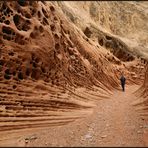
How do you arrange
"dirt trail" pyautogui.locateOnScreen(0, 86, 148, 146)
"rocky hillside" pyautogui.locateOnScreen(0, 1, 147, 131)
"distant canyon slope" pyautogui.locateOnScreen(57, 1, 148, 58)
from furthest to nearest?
1. "distant canyon slope" pyautogui.locateOnScreen(57, 1, 148, 58)
2. "rocky hillside" pyautogui.locateOnScreen(0, 1, 147, 131)
3. "dirt trail" pyautogui.locateOnScreen(0, 86, 148, 146)

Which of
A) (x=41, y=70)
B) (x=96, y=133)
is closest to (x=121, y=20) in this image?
(x=41, y=70)

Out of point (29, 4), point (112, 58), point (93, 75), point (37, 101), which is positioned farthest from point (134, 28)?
point (37, 101)

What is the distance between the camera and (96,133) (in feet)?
27.2

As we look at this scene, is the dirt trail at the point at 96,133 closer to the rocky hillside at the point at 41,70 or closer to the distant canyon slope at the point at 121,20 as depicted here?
the rocky hillside at the point at 41,70

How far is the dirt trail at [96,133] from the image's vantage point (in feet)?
24.9

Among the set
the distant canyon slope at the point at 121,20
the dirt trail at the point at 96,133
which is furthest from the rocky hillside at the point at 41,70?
the distant canyon slope at the point at 121,20

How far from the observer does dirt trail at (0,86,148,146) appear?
7.60 m

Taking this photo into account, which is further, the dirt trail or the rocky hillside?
the rocky hillside

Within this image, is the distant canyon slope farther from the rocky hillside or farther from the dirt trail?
the dirt trail

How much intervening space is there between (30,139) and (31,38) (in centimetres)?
→ 420

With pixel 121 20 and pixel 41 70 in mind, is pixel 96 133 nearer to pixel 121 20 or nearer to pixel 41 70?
pixel 41 70

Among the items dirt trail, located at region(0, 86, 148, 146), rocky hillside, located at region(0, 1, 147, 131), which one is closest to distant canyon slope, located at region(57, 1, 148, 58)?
rocky hillside, located at region(0, 1, 147, 131)

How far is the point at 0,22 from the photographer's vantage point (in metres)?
10.8

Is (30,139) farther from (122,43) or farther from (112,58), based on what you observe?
(122,43)
